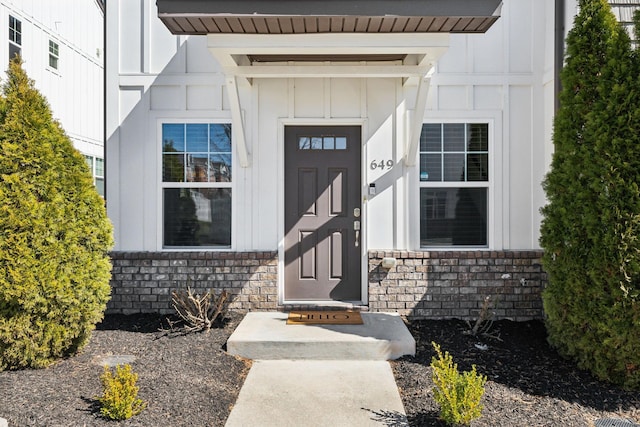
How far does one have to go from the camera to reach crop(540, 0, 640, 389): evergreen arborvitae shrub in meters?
3.25

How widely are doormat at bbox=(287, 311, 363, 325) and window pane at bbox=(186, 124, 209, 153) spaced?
211 centimetres

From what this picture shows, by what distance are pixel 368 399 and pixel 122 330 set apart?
273cm

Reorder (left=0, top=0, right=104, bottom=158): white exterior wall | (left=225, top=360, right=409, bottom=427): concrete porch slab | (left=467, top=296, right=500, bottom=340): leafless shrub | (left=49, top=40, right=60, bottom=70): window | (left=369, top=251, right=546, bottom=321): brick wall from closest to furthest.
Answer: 1. (left=225, top=360, right=409, bottom=427): concrete porch slab
2. (left=467, top=296, right=500, bottom=340): leafless shrub
3. (left=369, top=251, right=546, bottom=321): brick wall
4. (left=0, top=0, right=104, bottom=158): white exterior wall
5. (left=49, top=40, right=60, bottom=70): window

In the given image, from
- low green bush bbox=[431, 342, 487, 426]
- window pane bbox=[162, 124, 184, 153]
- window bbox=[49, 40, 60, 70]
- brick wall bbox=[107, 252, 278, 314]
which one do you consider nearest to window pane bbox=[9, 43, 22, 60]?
window bbox=[49, 40, 60, 70]

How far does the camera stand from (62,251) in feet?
11.6

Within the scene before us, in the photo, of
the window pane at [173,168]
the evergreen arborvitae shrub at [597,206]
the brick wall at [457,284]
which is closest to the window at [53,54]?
the window pane at [173,168]

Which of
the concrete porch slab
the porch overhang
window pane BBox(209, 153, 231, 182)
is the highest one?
the porch overhang

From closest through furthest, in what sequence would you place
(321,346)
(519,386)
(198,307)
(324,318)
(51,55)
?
(519,386) → (321,346) → (198,307) → (324,318) → (51,55)

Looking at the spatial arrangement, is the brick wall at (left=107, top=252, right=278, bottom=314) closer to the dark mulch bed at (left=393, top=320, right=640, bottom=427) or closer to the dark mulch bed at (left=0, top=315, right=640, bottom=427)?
the dark mulch bed at (left=0, top=315, right=640, bottom=427)

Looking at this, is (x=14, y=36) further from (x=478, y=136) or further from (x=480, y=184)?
A: (x=480, y=184)

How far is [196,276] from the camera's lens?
5.07 m

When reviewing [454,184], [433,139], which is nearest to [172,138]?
[433,139]

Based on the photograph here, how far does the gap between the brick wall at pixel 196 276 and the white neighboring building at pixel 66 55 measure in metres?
5.13

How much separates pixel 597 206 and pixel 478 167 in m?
1.87
